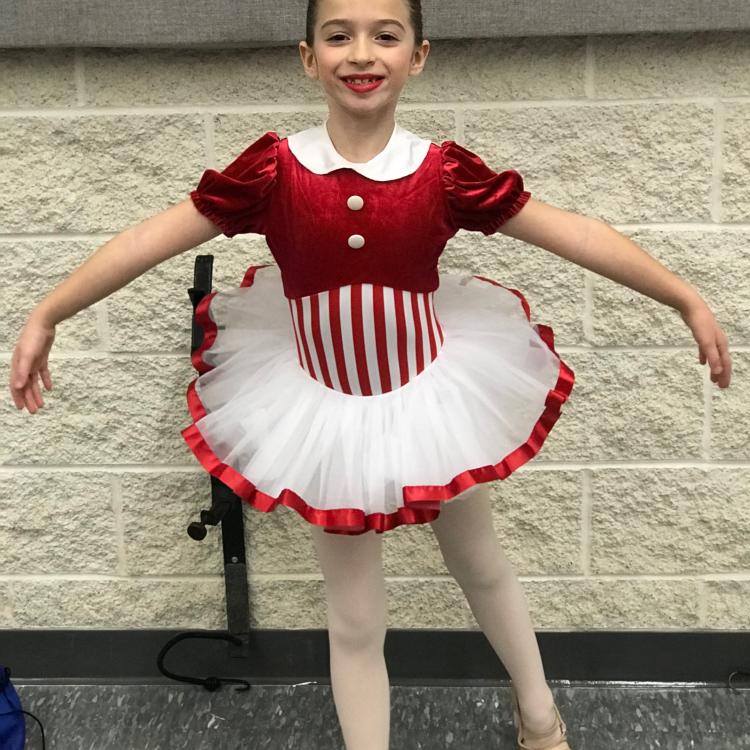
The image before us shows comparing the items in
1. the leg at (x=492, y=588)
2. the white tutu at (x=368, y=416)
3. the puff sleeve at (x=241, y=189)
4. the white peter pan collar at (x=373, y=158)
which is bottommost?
the leg at (x=492, y=588)

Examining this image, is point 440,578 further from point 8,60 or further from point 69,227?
point 8,60

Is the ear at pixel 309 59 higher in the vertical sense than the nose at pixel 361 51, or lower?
lower

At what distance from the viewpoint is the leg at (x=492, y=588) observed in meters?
1.14

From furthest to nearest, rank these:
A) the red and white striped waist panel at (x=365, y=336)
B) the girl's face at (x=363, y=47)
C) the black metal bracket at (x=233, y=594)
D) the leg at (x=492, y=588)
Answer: the black metal bracket at (x=233, y=594), the leg at (x=492, y=588), the red and white striped waist panel at (x=365, y=336), the girl's face at (x=363, y=47)

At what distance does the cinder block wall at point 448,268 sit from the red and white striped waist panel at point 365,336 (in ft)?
1.17

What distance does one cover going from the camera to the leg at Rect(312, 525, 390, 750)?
3.54 feet

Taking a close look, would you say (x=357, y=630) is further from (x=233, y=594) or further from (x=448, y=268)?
(x=448, y=268)

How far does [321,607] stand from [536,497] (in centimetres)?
41

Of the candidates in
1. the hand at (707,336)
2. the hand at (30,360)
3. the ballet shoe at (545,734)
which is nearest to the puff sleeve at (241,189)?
the hand at (30,360)


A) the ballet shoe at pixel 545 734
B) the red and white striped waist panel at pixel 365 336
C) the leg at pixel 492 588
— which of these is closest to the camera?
the red and white striped waist panel at pixel 365 336

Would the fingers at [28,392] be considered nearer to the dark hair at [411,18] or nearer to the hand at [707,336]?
the dark hair at [411,18]

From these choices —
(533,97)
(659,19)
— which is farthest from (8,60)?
(659,19)

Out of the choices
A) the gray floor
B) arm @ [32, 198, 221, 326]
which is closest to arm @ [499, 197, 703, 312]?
arm @ [32, 198, 221, 326]

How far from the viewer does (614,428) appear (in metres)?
1.42
